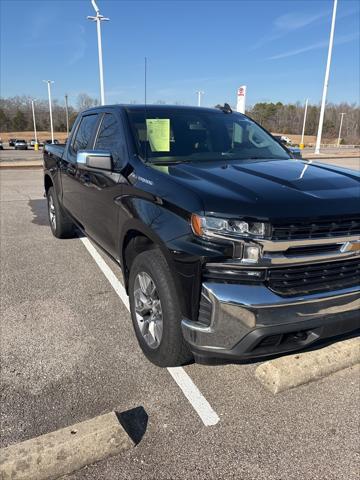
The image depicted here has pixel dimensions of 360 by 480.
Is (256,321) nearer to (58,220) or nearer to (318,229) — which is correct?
(318,229)

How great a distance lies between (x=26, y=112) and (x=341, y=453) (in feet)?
388

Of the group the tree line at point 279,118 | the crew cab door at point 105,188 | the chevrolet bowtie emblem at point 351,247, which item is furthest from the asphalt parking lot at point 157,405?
the tree line at point 279,118

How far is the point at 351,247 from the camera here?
8.07ft

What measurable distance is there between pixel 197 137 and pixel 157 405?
7.55ft

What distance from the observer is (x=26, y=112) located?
10700cm

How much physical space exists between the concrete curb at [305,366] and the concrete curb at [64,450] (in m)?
1.07

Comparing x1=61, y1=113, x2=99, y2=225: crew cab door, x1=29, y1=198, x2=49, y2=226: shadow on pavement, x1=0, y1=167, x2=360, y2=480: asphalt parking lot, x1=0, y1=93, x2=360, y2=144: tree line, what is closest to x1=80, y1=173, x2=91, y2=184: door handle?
x1=61, y1=113, x2=99, y2=225: crew cab door

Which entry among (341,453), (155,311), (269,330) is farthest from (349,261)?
(155,311)

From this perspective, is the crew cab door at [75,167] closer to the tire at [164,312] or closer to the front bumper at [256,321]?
the tire at [164,312]

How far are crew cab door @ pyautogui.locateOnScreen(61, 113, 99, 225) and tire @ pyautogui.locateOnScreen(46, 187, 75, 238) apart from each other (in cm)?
54

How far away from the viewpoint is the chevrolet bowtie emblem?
244 centimetres

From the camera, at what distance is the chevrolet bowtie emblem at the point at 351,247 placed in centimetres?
244

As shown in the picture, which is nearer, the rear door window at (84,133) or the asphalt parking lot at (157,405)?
the asphalt parking lot at (157,405)

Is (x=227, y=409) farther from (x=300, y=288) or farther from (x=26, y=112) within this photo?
(x=26, y=112)
